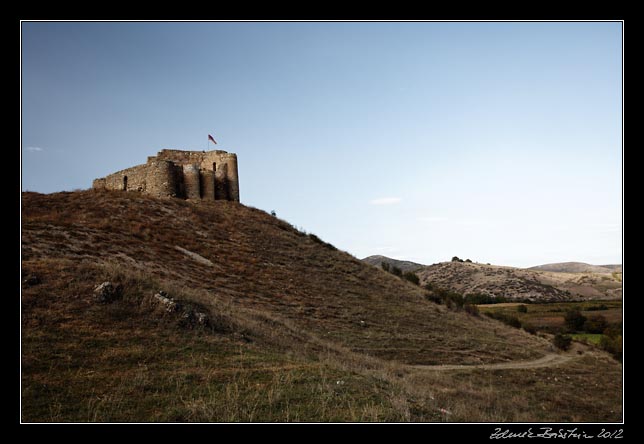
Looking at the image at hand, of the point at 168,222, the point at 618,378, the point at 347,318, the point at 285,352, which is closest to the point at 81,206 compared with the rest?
the point at 168,222

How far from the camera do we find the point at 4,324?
5277mm

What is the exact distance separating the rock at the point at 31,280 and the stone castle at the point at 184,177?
2469 centimetres

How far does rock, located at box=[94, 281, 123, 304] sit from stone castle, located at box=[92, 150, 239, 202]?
2507cm

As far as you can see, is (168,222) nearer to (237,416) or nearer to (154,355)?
(154,355)

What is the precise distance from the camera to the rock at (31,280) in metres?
9.49

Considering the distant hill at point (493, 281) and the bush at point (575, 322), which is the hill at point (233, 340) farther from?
the distant hill at point (493, 281)

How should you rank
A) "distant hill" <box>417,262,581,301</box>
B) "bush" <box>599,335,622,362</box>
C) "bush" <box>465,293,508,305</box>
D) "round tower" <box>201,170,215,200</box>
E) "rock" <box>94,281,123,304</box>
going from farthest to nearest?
"distant hill" <box>417,262,581,301</box> → "bush" <box>465,293,508,305</box> → "round tower" <box>201,170,215,200</box> → "bush" <box>599,335,622,362</box> → "rock" <box>94,281,123,304</box>

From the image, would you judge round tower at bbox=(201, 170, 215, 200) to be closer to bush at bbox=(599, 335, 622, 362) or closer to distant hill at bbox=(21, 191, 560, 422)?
distant hill at bbox=(21, 191, 560, 422)

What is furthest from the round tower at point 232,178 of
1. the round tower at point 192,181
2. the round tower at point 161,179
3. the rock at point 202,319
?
the rock at point 202,319

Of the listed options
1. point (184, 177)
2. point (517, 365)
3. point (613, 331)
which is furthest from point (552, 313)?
point (184, 177)

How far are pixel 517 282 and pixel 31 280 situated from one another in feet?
198

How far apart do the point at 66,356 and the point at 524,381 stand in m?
13.8

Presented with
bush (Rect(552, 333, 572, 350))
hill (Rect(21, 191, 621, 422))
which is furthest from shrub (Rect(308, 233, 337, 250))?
bush (Rect(552, 333, 572, 350))

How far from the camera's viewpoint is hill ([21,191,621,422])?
19.6ft
